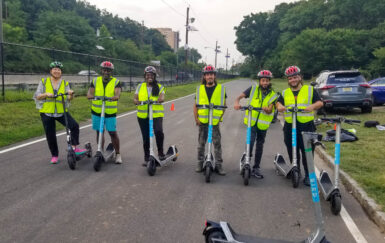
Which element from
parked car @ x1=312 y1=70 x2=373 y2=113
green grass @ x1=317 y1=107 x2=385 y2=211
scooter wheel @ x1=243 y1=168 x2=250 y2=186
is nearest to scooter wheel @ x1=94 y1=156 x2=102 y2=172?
scooter wheel @ x1=243 y1=168 x2=250 y2=186

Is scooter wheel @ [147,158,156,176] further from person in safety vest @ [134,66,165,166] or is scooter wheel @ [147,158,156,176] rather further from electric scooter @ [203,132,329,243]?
electric scooter @ [203,132,329,243]

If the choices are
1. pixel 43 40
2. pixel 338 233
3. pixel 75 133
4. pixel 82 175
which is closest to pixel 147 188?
pixel 82 175

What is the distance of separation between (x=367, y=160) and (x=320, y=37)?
53.6 m

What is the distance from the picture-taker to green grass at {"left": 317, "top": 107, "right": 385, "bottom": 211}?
5.55 meters

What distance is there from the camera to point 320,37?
56.2 meters

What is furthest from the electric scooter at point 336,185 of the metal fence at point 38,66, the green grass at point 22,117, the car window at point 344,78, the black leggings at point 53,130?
the metal fence at point 38,66

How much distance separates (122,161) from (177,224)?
3.31 meters

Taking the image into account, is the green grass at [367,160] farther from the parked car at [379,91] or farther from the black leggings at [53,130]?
the parked car at [379,91]

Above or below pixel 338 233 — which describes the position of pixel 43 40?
above

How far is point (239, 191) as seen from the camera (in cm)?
567

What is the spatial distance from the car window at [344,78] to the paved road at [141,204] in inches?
316

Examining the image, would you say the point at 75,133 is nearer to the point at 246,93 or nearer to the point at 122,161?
the point at 122,161

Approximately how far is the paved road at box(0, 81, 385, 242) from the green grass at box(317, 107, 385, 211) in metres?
0.41

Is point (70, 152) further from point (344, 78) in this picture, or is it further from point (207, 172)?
point (344, 78)
